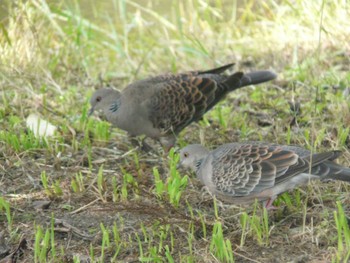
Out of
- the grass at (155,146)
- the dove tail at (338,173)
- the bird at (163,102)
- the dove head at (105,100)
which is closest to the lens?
the grass at (155,146)

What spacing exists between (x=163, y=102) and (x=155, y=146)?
0.42m

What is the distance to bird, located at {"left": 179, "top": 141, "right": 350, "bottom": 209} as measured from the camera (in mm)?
3912

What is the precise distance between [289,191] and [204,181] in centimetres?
52

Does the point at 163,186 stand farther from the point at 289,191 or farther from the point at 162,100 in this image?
the point at 162,100

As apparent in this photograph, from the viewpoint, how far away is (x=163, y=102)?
17.9ft

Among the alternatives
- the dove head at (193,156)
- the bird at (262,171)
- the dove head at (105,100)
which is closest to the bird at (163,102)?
the dove head at (105,100)

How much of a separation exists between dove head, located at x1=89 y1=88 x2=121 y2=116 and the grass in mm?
136

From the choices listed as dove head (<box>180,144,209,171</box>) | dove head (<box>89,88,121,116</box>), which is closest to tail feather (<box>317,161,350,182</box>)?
dove head (<box>180,144,209,171</box>)

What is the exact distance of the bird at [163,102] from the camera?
5.40 meters

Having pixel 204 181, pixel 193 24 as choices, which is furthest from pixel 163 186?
pixel 193 24

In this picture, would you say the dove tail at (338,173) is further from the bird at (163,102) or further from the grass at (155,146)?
the bird at (163,102)

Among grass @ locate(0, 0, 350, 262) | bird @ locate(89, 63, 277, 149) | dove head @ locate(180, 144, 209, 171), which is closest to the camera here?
grass @ locate(0, 0, 350, 262)

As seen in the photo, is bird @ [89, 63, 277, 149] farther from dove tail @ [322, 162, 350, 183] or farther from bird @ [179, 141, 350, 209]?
dove tail @ [322, 162, 350, 183]

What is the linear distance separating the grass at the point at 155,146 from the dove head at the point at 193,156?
122mm
